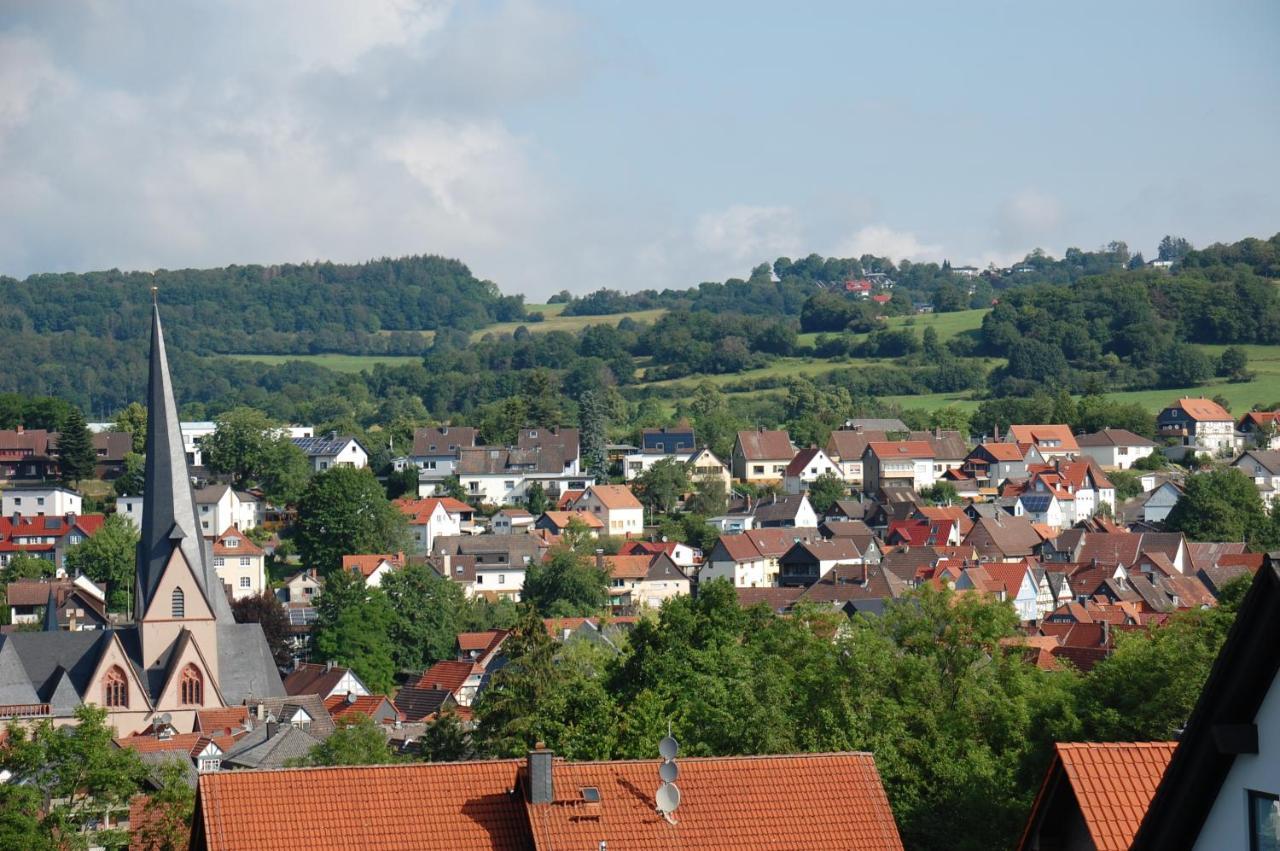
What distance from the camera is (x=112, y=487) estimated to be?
119 metres

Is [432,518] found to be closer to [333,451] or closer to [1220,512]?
Answer: [333,451]

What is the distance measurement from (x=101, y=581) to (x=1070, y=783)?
89.3 metres

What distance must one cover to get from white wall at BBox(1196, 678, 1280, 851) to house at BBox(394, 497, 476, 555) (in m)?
99.5

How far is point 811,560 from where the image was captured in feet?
335

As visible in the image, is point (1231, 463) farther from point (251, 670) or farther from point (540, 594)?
point (251, 670)

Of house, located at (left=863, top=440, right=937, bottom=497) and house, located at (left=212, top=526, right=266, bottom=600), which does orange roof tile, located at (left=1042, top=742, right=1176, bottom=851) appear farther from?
house, located at (left=863, top=440, right=937, bottom=497)

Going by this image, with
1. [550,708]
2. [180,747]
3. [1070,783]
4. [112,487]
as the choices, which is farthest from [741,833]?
[112,487]

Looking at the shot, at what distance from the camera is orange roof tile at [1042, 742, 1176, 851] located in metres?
9.84

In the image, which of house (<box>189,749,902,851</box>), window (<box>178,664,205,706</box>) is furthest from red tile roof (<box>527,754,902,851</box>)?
window (<box>178,664,205,706</box>)

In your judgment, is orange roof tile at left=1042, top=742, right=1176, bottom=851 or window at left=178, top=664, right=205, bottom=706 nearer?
orange roof tile at left=1042, top=742, right=1176, bottom=851

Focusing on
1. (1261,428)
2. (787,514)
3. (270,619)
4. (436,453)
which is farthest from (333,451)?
(1261,428)

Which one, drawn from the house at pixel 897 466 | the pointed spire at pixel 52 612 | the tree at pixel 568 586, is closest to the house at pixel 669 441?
the house at pixel 897 466

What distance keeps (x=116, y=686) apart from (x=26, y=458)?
212 ft

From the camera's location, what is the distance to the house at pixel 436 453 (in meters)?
123
